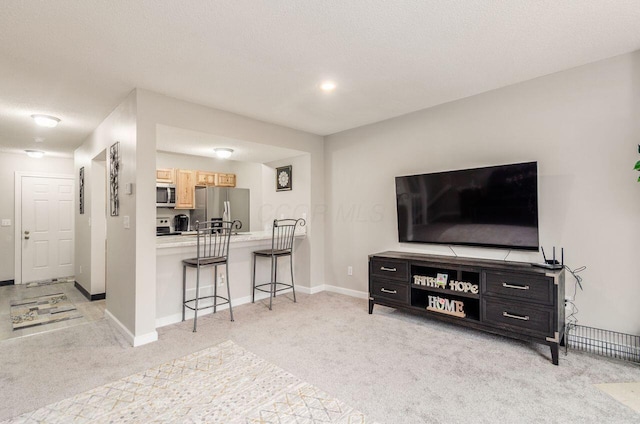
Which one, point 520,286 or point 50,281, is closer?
point 520,286

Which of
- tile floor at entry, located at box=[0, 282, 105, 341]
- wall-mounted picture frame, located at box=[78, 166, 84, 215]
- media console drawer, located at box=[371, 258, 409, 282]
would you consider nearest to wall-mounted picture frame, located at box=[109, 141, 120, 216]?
tile floor at entry, located at box=[0, 282, 105, 341]

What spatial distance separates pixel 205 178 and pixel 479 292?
16.9 feet

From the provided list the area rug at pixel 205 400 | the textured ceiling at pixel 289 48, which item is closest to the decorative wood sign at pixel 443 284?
the area rug at pixel 205 400

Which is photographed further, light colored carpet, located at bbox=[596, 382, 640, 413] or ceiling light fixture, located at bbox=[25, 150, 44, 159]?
ceiling light fixture, located at bbox=[25, 150, 44, 159]

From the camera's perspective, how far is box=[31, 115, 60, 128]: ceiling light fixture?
3.66 m

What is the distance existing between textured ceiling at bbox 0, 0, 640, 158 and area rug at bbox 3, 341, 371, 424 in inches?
96.4

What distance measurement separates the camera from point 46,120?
3711 mm

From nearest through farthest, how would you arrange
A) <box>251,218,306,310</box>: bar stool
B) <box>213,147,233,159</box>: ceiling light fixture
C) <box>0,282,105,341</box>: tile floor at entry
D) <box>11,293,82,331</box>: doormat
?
1. <box>0,282,105,341</box>: tile floor at entry
2. <box>11,293,82,331</box>: doormat
3. <box>251,218,306,310</box>: bar stool
4. <box>213,147,233,159</box>: ceiling light fixture

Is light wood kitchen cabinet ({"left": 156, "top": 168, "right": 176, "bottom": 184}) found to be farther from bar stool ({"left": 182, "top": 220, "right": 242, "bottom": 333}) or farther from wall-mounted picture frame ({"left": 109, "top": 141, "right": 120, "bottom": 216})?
bar stool ({"left": 182, "top": 220, "right": 242, "bottom": 333})

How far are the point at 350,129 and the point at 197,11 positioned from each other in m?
2.96

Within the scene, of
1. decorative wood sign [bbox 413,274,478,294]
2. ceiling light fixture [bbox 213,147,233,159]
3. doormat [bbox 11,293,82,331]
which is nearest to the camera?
decorative wood sign [bbox 413,274,478,294]

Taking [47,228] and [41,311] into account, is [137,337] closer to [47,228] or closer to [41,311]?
[41,311]

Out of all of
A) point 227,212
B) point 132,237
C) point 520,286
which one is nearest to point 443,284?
point 520,286

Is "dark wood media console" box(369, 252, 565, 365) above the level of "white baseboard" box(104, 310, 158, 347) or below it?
above
